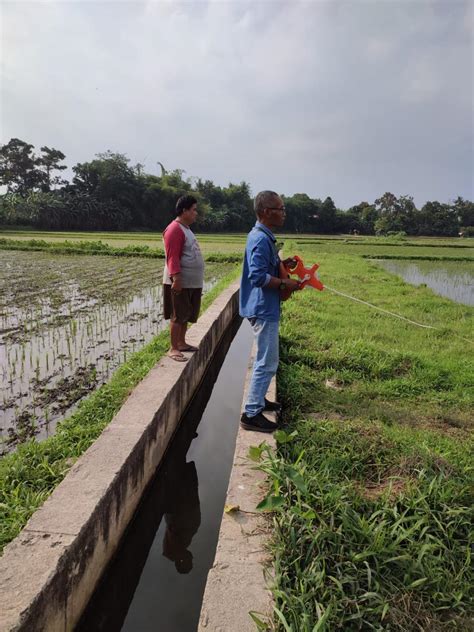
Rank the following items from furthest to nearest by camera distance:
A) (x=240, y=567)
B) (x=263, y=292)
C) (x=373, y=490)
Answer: (x=263, y=292), (x=373, y=490), (x=240, y=567)

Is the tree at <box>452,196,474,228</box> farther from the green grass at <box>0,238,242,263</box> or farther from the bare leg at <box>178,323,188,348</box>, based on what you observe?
the bare leg at <box>178,323,188,348</box>

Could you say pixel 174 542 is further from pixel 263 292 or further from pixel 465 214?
pixel 465 214

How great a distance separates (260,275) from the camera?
267cm

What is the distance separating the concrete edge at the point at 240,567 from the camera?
1.53 metres

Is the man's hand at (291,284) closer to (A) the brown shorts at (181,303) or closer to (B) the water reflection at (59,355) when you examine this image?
(A) the brown shorts at (181,303)

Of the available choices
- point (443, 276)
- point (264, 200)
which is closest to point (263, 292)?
point (264, 200)

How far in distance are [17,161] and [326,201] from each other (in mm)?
38992

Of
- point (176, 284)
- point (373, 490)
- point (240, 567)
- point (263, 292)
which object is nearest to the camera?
point (240, 567)

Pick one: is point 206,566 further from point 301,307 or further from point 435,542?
point 301,307

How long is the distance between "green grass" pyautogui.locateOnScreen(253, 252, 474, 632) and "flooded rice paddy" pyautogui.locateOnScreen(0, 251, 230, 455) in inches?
80.4

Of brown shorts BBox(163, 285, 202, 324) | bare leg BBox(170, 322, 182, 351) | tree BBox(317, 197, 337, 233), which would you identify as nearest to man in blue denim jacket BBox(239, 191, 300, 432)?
brown shorts BBox(163, 285, 202, 324)

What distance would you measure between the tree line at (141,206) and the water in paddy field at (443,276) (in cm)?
2786

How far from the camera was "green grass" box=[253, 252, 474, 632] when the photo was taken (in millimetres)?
1604

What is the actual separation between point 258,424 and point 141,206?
139 ft
